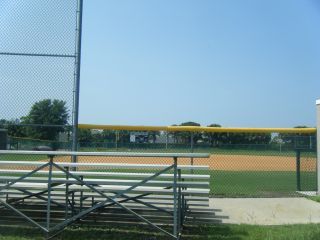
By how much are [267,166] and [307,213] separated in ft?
15.2

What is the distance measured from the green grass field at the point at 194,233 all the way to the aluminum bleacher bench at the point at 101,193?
0.18 metres

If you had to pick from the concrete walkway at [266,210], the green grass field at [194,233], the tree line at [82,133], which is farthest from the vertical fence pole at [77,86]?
the concrete walkway at [266,210]

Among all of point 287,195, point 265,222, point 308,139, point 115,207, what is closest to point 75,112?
point 115,207

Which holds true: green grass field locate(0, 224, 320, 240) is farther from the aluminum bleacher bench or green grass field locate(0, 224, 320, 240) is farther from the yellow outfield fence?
the yellow outfield fence

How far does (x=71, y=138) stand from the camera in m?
9.26

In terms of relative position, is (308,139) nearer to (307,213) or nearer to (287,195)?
(287,195)

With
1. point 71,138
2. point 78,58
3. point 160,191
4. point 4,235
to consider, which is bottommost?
point 4,235

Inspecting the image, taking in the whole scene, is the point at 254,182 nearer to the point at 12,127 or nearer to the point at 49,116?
the point at 49,116

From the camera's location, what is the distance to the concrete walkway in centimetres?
810

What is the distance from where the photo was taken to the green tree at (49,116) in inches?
363

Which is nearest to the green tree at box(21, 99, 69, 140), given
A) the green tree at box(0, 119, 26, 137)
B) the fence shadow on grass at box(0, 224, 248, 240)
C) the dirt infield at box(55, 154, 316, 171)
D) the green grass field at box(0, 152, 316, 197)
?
the green tree at box(0, 119, 26, 137)

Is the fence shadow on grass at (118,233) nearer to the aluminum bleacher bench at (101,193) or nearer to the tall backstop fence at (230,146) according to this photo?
the aluminum bleacher bench at (101,193)

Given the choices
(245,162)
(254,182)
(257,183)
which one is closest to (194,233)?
(245,162)

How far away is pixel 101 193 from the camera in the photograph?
6.41 meters
